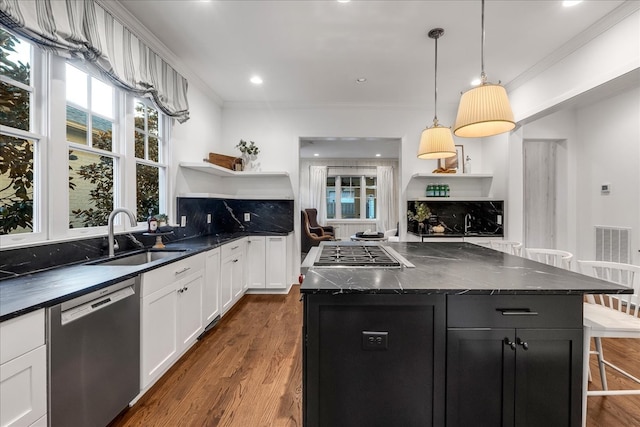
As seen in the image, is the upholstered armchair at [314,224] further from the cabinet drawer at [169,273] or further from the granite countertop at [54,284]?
the granite countertop at [54,284]

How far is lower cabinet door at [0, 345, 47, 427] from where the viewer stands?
3.45ft

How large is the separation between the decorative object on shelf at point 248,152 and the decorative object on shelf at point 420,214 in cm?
249

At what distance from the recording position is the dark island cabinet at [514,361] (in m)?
1.32

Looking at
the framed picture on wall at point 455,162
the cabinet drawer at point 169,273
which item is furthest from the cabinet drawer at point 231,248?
the framed picture on wall at point 455,162

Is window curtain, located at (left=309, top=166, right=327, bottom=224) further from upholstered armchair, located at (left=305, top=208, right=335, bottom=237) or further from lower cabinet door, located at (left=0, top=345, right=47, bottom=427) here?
lower cabinet door, located at (left=0, top=345, right=47, bottom=427)

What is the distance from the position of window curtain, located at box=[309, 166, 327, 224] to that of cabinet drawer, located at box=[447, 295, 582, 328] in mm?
7444

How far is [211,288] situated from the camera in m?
2.87

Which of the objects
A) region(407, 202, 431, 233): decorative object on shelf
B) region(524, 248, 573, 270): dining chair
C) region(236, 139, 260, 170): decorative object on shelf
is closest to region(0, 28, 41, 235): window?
region(236, 139, 260, 170): decorative object on shelf

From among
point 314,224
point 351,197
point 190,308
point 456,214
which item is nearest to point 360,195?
point 351,197

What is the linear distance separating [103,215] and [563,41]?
172 inches

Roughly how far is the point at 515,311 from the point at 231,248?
284 centimetres

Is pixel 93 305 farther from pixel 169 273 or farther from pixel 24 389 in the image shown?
pixel 169 273

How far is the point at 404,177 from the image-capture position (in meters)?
4.42

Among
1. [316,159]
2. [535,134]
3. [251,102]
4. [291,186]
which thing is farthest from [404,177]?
[316,159]
